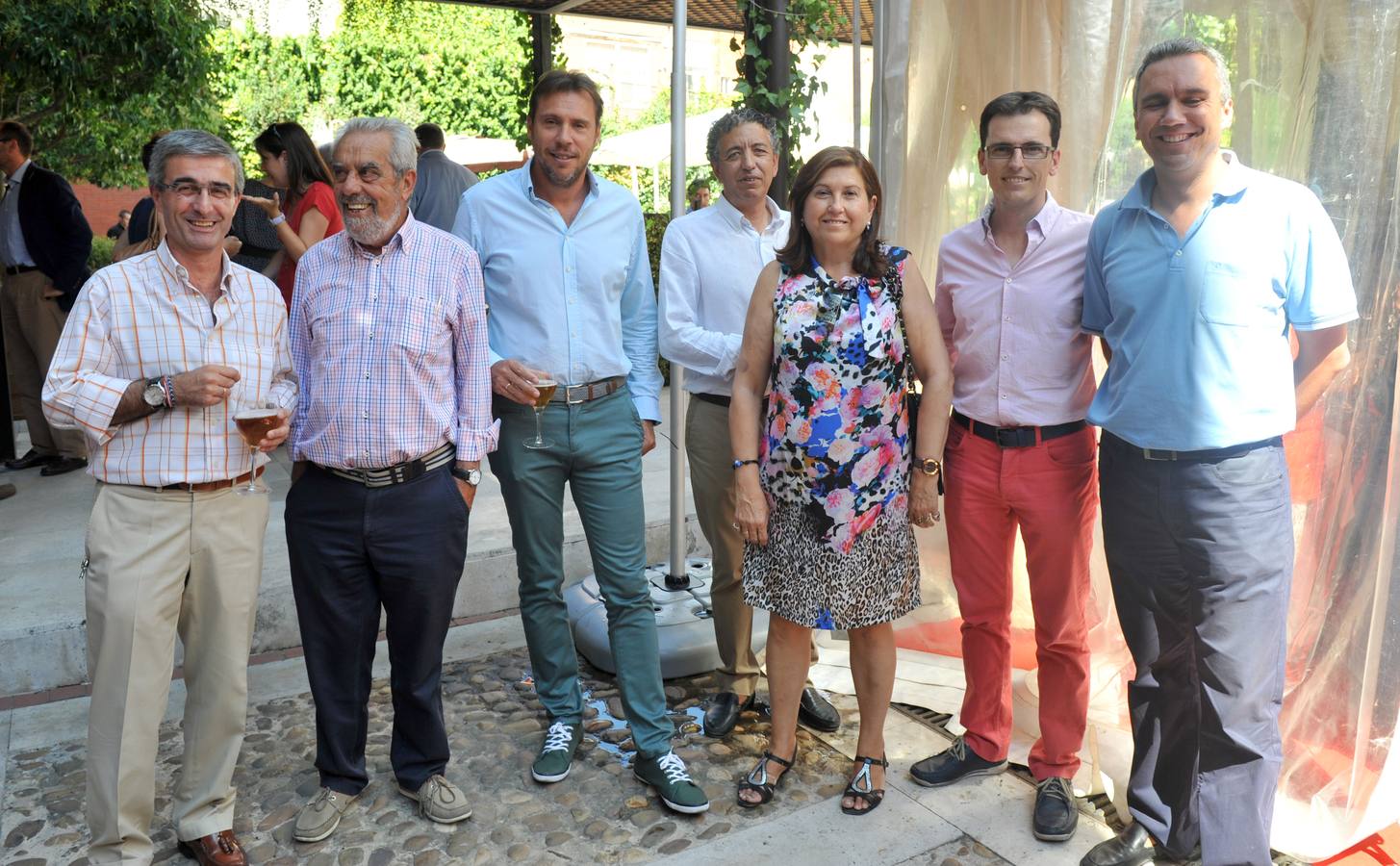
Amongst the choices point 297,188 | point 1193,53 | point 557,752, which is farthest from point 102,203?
point 1193,53

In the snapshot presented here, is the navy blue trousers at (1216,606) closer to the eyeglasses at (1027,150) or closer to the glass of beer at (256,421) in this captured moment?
the eyeglasses at (1027,150)

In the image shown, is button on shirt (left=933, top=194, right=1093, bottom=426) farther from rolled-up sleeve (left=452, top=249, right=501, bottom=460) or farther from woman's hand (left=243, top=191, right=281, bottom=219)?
woman's hand (left=243, top=191, right=281, bottom=219)

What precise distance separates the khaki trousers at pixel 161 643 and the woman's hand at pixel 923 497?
1.85m

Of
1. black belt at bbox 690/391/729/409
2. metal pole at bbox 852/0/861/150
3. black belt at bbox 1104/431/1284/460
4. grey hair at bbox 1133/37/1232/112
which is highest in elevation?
metal pole at bbox 852/0/861/150

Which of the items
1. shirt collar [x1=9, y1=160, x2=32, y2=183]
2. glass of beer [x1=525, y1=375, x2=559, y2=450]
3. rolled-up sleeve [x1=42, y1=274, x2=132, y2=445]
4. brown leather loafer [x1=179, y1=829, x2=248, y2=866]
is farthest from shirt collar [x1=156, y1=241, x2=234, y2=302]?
shirt collar [x1=9, y1=160, x2=32, y2=183]

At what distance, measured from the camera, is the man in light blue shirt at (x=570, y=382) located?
10.4 feet

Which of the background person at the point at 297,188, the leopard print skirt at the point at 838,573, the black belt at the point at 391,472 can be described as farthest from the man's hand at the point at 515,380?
the background person at the point at 297,188

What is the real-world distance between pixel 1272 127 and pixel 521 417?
239 cm

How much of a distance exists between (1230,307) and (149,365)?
269 centimetres

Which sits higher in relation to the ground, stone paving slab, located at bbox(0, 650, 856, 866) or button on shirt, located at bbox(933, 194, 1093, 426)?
button on shirt, located at bbox(933, 194, 1093, 426)

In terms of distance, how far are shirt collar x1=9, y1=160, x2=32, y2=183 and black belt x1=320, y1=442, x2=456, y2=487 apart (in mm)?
4519

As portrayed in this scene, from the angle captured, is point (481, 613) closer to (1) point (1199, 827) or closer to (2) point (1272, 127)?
(1) point (1199, 827)

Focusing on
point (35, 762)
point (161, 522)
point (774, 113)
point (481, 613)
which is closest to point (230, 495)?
point (161, 522)

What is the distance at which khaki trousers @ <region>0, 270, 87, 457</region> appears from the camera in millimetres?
6250
